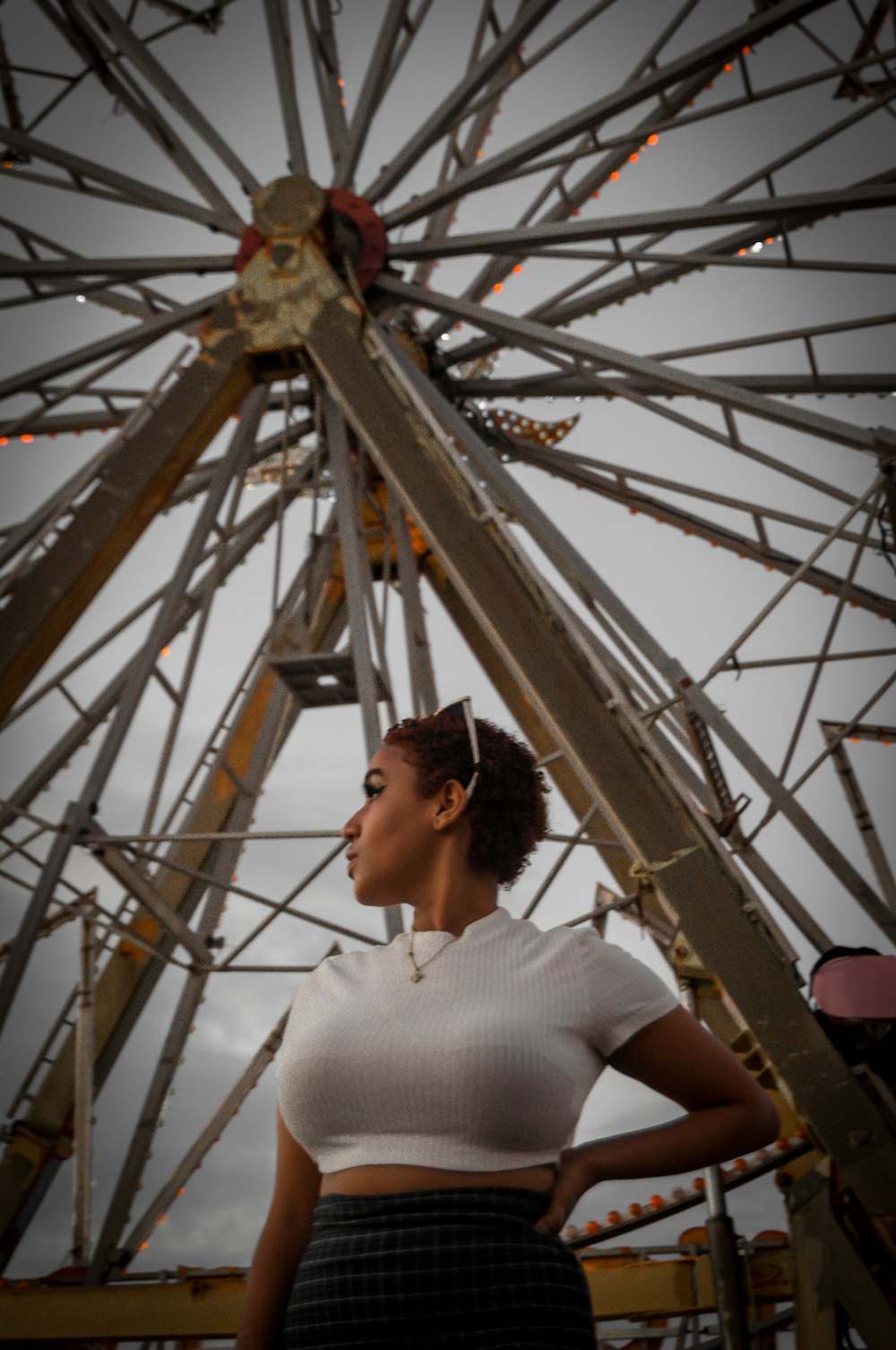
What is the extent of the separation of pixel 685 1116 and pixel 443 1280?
48cm

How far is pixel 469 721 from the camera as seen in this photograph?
8.27ft

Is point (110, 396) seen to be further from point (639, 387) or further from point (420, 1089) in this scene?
point (420, 1089)

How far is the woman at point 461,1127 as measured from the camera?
5.96 feet

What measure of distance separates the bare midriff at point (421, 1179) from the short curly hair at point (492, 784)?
24.5 inches

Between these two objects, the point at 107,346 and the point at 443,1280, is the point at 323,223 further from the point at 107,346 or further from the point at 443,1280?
the point at 443,1280

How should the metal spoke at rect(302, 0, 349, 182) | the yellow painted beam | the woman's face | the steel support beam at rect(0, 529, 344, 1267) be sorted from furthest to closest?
the metal spoke at rect(302, 0, 349, 182) → the steel support beam at rect(0, 529, 344, 1267) → the yellow painted beam → the woman's face

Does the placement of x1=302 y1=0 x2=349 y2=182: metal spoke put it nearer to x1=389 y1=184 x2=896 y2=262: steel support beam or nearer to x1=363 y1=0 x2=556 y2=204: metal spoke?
x1=363 y1=0 x2=556 y2=204: metal spoke

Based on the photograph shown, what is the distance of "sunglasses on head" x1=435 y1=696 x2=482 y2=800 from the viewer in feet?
7.98

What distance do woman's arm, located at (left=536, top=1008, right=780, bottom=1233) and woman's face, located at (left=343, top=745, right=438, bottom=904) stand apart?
544 millimetres

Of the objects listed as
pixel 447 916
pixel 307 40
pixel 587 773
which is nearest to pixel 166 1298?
pixel 587 773

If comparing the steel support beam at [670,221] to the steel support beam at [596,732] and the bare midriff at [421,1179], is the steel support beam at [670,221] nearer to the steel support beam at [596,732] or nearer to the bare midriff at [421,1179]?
the steel support beam at [596,732]

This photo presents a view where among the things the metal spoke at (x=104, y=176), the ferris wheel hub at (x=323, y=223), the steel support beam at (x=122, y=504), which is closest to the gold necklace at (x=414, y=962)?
the steel support beam at (x=122, y=504)

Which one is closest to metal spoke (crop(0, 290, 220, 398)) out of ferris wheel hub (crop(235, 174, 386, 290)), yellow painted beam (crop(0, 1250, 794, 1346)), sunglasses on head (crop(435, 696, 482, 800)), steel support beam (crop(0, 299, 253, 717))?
ferris wheel hub (crop(235, 174, 386, 290))

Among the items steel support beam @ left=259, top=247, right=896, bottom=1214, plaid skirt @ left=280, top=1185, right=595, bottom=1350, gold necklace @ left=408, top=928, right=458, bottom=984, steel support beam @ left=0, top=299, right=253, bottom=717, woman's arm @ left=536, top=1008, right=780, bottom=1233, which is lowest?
plaid skirt @ left=280, top=1185, right=595, bottom=1350
